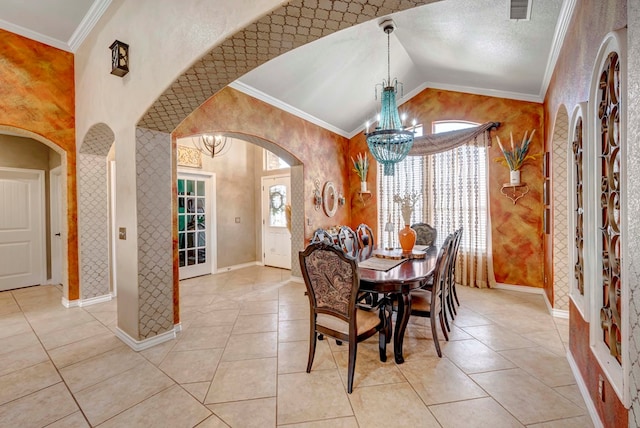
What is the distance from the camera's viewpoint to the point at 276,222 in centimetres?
631

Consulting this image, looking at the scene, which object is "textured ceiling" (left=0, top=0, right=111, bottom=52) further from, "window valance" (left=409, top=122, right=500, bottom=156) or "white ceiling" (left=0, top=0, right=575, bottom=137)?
"window valance" (left=409, top=122, right=500, bottom=156)

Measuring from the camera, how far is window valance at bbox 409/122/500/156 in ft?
15.1

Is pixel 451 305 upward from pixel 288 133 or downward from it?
downward

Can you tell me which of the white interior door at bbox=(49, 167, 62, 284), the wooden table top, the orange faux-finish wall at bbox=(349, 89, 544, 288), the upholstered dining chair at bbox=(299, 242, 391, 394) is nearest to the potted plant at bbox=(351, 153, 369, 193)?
the orange faux-finish wall at bbox=(349, 89, 544, 288)

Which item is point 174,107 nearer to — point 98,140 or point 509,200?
point 98,140

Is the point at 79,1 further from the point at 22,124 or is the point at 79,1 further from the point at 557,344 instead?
the point at 557,344

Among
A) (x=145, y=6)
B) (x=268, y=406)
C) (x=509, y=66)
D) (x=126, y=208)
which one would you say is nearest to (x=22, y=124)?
(x=126, y=208)

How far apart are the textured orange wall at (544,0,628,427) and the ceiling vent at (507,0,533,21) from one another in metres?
0.34

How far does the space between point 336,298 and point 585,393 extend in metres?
1.75

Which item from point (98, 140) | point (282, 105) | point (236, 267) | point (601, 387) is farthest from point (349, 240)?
point (98, 140)

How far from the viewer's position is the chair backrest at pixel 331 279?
200cm

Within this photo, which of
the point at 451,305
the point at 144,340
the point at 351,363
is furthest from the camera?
the point at 451,305

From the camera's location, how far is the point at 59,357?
2543 millimetres

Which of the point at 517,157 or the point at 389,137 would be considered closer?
the point at 389,137
